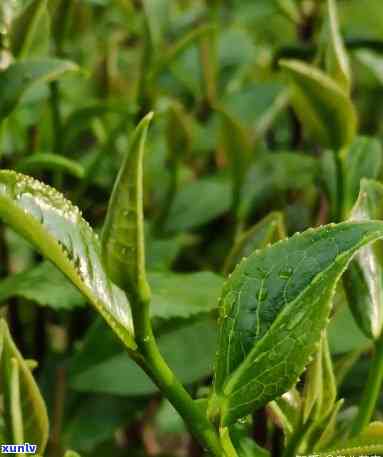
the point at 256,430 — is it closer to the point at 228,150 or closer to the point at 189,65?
the point at 228,150

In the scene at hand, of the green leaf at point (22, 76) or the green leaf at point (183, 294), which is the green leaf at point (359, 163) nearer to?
the green leaf at point (183, 294)

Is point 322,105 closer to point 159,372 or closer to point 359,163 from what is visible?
point 359,163

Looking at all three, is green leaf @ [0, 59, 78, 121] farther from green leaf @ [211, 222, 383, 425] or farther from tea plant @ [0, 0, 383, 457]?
green leaf @ [211, 222, 383, 425]

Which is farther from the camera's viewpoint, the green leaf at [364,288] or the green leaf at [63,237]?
the green leaf at [364,288]

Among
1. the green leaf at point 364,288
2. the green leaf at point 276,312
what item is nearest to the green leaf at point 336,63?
the green leaf at point 364,288

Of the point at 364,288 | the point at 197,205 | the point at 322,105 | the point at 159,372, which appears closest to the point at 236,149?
the point at 197,205

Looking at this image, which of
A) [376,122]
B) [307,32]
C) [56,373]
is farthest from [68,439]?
[376,122]

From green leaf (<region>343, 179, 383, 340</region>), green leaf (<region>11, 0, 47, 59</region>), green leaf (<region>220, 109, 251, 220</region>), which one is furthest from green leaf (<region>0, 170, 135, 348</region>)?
green leaf (<region>220, 109, 251, 220</region>)
